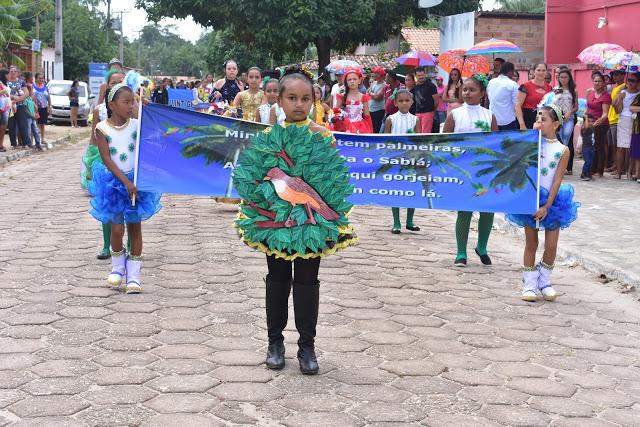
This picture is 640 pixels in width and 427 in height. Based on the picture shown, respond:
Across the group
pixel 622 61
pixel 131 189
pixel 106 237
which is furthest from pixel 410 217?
pixel 622 61

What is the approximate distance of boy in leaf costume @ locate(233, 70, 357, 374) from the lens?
511cm

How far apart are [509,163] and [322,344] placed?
2639mm

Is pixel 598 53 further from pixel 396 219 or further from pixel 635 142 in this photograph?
pixel 396 219

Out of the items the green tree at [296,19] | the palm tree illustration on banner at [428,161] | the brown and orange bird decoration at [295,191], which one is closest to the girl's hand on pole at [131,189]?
the palm tree illustration on banner at [428,161]

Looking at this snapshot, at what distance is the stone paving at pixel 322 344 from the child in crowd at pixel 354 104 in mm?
3242

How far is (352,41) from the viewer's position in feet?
105

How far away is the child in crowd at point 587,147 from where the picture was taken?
1608 centimetres

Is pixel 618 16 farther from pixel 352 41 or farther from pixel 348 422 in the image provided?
pixel 348 422

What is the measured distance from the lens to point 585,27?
23500 millimetres

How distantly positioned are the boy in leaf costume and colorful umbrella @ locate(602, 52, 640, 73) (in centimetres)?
1175

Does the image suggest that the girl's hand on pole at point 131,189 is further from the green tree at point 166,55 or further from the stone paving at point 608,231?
the green tree at point 166,55

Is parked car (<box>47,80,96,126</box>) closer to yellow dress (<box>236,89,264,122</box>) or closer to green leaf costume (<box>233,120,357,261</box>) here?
yellow dress (<box>236,89,264,122</box>)

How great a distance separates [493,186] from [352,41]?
25.0 metres

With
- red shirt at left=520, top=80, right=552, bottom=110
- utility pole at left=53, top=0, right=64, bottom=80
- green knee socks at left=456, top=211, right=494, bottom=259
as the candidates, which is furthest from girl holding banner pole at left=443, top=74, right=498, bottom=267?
utility pole at left=53, top=0, right=64, bottom=80
